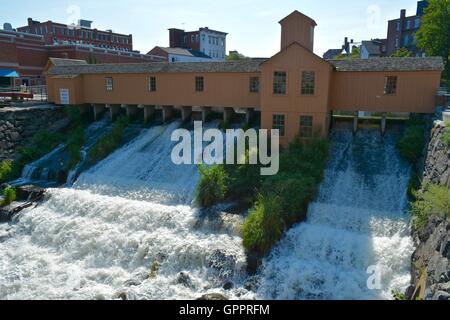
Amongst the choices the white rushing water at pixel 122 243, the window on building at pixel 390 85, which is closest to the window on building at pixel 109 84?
the white rushing water at pixel 122 243

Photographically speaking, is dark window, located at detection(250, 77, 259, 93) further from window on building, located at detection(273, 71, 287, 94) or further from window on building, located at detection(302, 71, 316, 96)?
window on building, located at detection(302, 71, 316, 96)

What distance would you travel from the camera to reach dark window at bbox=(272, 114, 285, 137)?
18656 mm

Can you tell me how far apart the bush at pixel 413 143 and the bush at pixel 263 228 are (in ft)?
22.2

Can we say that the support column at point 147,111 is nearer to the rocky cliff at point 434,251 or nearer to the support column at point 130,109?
the support column at point 130,109

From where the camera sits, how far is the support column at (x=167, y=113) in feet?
80.4

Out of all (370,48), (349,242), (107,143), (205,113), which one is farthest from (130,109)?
(370,48)

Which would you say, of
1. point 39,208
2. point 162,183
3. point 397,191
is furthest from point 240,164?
point 39,208

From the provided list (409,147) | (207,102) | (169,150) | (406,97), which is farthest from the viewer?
(207,102)

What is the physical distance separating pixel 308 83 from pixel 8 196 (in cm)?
1548

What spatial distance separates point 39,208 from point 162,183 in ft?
19.2

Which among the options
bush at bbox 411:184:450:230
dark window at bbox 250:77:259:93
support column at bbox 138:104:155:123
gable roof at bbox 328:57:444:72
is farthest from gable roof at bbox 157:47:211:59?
bush at bbox 411:184:450:230
